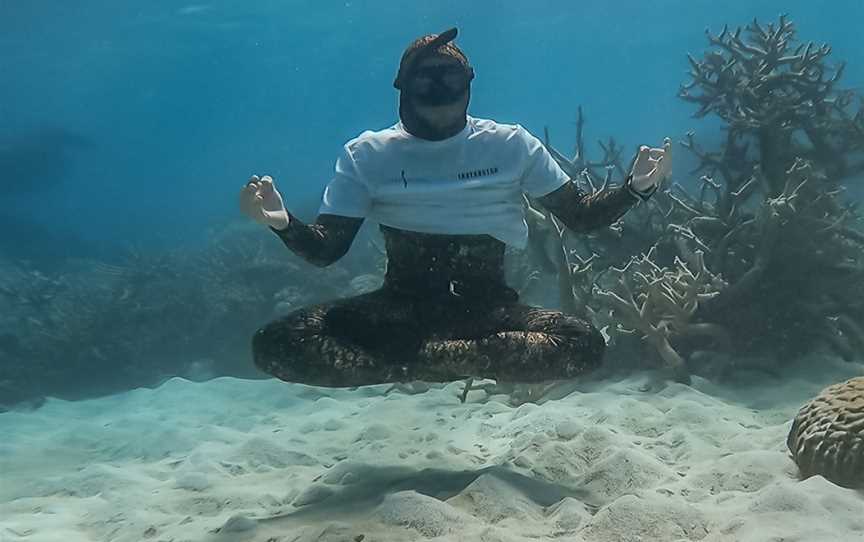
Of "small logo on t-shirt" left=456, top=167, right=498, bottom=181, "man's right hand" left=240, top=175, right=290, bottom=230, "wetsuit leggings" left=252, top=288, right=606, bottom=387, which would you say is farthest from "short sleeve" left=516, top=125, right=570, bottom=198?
"man's right hand" left=240, top=175, right=290, bottom=230

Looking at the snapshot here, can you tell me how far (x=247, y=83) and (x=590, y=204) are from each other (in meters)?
64.2

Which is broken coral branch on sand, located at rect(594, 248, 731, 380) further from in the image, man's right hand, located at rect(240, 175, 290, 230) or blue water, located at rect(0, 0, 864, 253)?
blue water, located at rect(0, 0, 864, 253)

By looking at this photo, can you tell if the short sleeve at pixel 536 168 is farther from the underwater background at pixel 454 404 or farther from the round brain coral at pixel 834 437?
the round brain coral at pixel 834 437

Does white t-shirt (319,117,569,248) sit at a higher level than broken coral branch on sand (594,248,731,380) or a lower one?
higher

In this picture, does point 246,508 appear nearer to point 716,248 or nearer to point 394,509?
point 394,509

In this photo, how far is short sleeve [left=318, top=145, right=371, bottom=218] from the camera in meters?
3.68

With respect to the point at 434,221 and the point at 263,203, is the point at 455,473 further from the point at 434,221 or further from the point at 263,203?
the point at 263,203

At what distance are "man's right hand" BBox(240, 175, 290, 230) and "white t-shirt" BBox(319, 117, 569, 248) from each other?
0.37 metres

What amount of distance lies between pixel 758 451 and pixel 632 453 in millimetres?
628

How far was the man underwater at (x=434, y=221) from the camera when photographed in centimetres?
342

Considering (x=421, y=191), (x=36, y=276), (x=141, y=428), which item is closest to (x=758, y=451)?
(x=421, y=191)

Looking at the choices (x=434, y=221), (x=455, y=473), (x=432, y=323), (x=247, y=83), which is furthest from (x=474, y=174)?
(x=247, y=83)

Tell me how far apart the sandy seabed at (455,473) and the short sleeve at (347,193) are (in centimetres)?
140

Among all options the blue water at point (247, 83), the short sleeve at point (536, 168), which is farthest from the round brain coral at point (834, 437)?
the blue water at point (247, 83)
